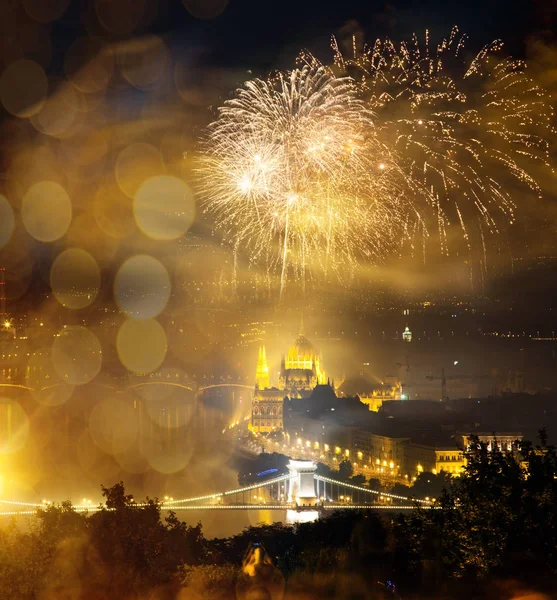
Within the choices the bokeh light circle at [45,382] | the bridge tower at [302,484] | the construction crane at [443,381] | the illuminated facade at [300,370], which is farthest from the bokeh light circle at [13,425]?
the construction crane at [443,381]

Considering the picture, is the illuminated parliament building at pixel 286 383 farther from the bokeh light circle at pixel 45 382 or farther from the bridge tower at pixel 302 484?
the bridge tower at pixel 302 484

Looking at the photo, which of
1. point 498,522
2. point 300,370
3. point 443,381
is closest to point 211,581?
point 498,522

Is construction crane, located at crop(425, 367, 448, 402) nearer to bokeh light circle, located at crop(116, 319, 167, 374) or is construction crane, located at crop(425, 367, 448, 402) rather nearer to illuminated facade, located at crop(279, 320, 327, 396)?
illuminated facade, located at crop(279, 320, 327, 396)

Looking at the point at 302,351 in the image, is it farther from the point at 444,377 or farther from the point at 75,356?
the point at 75,356

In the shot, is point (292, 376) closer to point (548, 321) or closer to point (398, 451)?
point (548, 321)

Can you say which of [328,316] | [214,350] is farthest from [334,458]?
[214,350]

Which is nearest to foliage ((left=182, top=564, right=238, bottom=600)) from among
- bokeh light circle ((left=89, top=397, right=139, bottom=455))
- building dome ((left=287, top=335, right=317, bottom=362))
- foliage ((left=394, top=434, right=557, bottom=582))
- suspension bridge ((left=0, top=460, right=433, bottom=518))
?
foliage ((left=394, top=434, right=557, bottom=582))
